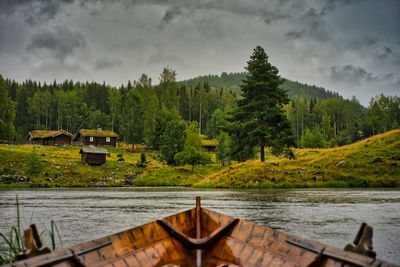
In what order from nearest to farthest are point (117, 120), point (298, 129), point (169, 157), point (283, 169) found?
point (283, 169), point (169, 157), point (117, 120), point (298, 129)

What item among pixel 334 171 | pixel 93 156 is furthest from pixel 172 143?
pixel 334 171

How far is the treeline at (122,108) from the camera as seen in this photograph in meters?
77.1

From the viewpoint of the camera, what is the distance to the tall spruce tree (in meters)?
32.0

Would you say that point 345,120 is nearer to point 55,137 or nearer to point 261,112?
point 261,112

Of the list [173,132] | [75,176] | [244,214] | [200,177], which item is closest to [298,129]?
[173,132]

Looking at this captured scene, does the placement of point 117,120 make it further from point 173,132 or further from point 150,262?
point 150,262

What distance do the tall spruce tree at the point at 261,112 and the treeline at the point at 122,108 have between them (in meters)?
32.6

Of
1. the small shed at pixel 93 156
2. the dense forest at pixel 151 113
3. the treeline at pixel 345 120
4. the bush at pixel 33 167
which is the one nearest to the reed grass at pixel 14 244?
the bush at pixel 33 167

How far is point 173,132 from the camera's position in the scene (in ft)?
170

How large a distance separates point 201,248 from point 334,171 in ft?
83.2

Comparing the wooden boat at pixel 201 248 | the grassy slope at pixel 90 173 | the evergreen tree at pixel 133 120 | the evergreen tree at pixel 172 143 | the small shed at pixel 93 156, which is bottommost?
the grassy slope at pixel 90 173

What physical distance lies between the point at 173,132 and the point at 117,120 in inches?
1877

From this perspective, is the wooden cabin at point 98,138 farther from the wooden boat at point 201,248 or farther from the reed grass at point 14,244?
the wooden boat at point 201,248

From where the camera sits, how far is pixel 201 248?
5105mm
